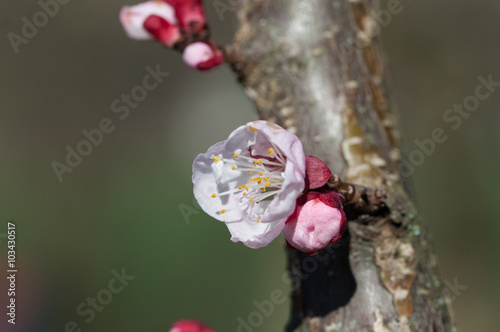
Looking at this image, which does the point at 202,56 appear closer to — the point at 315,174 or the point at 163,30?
the point at 163,30

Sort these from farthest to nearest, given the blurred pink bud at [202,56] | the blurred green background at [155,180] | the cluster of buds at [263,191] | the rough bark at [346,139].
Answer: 1. the blurred green background at [155,180]
2. the blurred pink bud at [202,56]
3. the rough bark at [346,139]
4. the cluster of buds at [263,191]

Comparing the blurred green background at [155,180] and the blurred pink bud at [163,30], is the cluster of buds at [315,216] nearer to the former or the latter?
the blurred pink bud at [163,30]

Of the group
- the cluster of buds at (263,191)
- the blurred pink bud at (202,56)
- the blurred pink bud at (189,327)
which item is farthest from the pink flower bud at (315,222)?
the blurred pink bud at (202,56)

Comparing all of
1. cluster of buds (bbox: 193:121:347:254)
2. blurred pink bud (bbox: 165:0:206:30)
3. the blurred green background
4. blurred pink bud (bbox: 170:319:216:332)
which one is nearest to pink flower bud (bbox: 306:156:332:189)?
cluster of buds (bbox: 193:121:347:254)

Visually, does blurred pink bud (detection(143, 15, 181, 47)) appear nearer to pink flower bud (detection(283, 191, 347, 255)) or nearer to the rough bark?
the rough bark

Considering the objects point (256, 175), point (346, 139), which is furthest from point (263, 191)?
point (346, 139)

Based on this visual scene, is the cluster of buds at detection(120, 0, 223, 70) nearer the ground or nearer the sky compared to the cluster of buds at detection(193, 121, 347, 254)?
nearer the sky

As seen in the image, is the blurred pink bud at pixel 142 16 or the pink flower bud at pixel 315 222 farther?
the blurred pink bud at pixel 142 16
